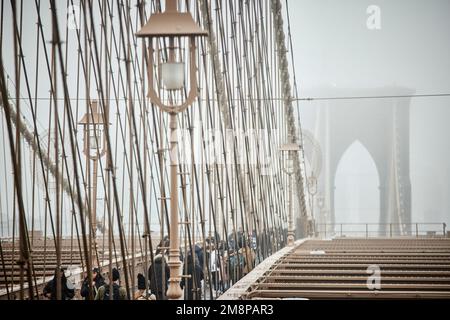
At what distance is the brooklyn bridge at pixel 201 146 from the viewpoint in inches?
150

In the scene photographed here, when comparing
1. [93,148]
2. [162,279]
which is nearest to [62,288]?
[162,279]

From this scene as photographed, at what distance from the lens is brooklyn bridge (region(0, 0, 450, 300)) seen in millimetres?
3820

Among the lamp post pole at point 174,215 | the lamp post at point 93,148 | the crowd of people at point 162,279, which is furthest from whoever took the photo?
the lamp post at point 93,148

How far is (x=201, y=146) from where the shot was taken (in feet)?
20.1

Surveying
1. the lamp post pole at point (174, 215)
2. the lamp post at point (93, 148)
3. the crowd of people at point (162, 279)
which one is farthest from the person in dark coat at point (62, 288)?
the lamp post pole at point (174, 215)

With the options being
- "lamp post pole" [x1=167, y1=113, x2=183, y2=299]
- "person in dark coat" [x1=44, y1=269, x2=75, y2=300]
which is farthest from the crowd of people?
"lamp post pole" [x1=167, y1=113, x2=183, y2=299]

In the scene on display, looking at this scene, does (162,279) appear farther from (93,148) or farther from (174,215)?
(93,148)

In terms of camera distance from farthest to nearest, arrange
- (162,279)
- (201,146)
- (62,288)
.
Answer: (201,146) < (162,279) < (62,288)

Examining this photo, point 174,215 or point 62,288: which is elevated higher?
point 174,215

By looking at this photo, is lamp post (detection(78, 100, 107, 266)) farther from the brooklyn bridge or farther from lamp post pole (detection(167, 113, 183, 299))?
lamp post pole (detection(167, 113, 183, 299))

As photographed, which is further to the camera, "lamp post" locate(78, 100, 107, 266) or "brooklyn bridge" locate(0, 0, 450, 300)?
"lamp post" locate(78, 100, 107, 266)

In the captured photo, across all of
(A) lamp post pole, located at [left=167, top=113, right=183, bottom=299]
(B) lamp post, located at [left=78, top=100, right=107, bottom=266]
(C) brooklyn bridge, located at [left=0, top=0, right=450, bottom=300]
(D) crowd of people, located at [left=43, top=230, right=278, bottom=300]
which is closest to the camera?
(A) lamp post pole, located at [left=167, top=113, right=183, bottom=299]

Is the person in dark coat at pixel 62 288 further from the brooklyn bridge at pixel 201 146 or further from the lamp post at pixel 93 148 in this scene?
the lamp post at pixel 93 148

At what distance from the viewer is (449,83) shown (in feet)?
20.2
